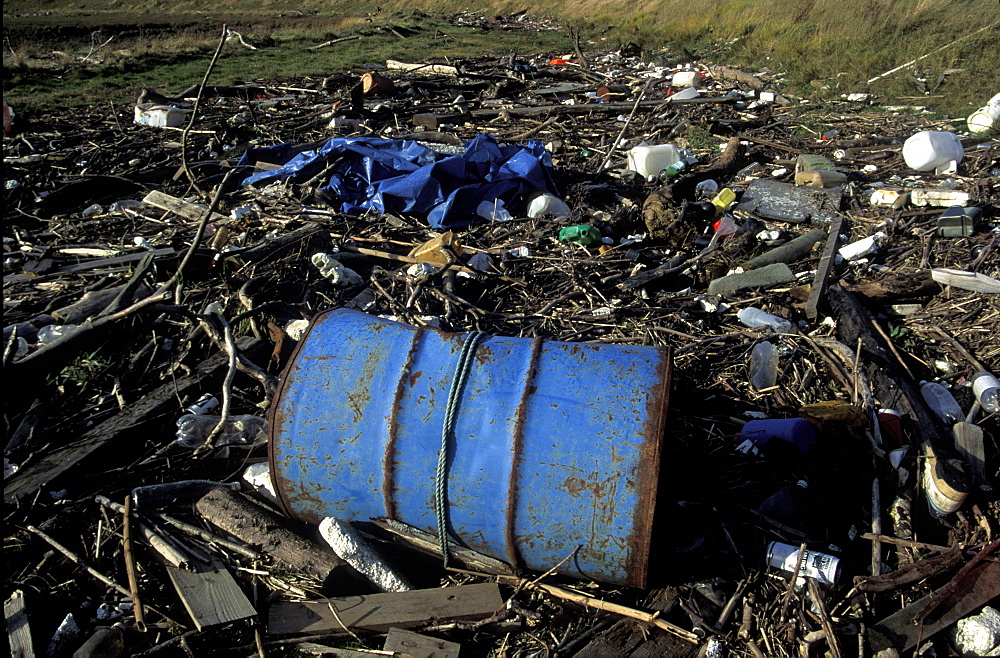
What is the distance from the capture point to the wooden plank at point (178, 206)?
17.3 ft

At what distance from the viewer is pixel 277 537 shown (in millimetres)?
2309

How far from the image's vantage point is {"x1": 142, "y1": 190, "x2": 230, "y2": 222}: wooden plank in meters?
5.28

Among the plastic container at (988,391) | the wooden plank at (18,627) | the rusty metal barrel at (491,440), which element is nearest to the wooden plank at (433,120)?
the rusty metal barrel at (491,440)

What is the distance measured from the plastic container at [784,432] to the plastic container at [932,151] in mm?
4387

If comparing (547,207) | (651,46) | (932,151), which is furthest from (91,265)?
(651,46)

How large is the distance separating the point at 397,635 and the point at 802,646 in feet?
4.38

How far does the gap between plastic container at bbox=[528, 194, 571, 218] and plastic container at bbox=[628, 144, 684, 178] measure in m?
1.33

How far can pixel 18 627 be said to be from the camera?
2.07 meters

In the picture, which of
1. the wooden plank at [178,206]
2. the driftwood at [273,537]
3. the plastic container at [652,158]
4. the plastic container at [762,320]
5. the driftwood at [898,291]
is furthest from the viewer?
the plastic container at [652,158]

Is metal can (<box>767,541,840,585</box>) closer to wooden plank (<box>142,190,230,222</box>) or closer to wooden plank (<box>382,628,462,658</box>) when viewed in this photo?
wooden plank (<box>382,628,462,658</box>)

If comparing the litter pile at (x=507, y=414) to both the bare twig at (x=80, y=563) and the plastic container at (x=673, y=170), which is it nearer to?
the bare twig at (x=80, y=563)

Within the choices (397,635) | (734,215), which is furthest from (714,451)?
(734,215)

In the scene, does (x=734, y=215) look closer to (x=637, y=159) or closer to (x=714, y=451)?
(x=637, y=159)

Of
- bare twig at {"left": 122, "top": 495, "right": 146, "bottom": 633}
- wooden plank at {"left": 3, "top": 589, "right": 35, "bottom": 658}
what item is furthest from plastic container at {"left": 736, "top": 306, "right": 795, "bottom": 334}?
wooden plank at {"left": 3, "top": 589, "right": 35, "bottom": 658}
